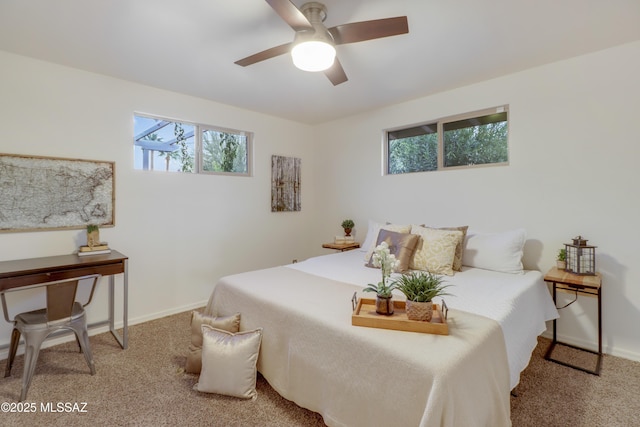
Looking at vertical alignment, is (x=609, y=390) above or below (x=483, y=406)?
below

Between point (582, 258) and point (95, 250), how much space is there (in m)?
4.06

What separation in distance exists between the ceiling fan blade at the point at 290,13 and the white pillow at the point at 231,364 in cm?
184

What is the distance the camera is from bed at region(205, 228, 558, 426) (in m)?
1.20

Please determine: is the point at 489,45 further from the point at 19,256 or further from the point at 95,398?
the point at 19,256

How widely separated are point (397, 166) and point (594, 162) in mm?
1874

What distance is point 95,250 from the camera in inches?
104

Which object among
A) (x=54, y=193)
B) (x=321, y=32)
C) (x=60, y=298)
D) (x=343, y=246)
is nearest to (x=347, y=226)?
(x=343, y=246)

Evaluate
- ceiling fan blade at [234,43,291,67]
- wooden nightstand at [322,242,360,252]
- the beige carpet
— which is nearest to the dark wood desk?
the beige carpet

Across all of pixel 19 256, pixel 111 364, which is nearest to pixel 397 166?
pixel 111 364

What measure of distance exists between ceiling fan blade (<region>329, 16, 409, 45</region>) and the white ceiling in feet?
0.57

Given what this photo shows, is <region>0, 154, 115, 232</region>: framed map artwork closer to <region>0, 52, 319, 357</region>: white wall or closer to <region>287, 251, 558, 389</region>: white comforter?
<region>0, 52, 319, 357</region>: white wall

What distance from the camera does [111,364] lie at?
2.27 metres

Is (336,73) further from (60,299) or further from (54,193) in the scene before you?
(54,193)

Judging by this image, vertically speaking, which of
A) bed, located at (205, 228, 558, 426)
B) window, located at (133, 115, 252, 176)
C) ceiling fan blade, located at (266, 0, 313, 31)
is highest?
ceiling fan blade, located at (266, 0, 313, 31)
